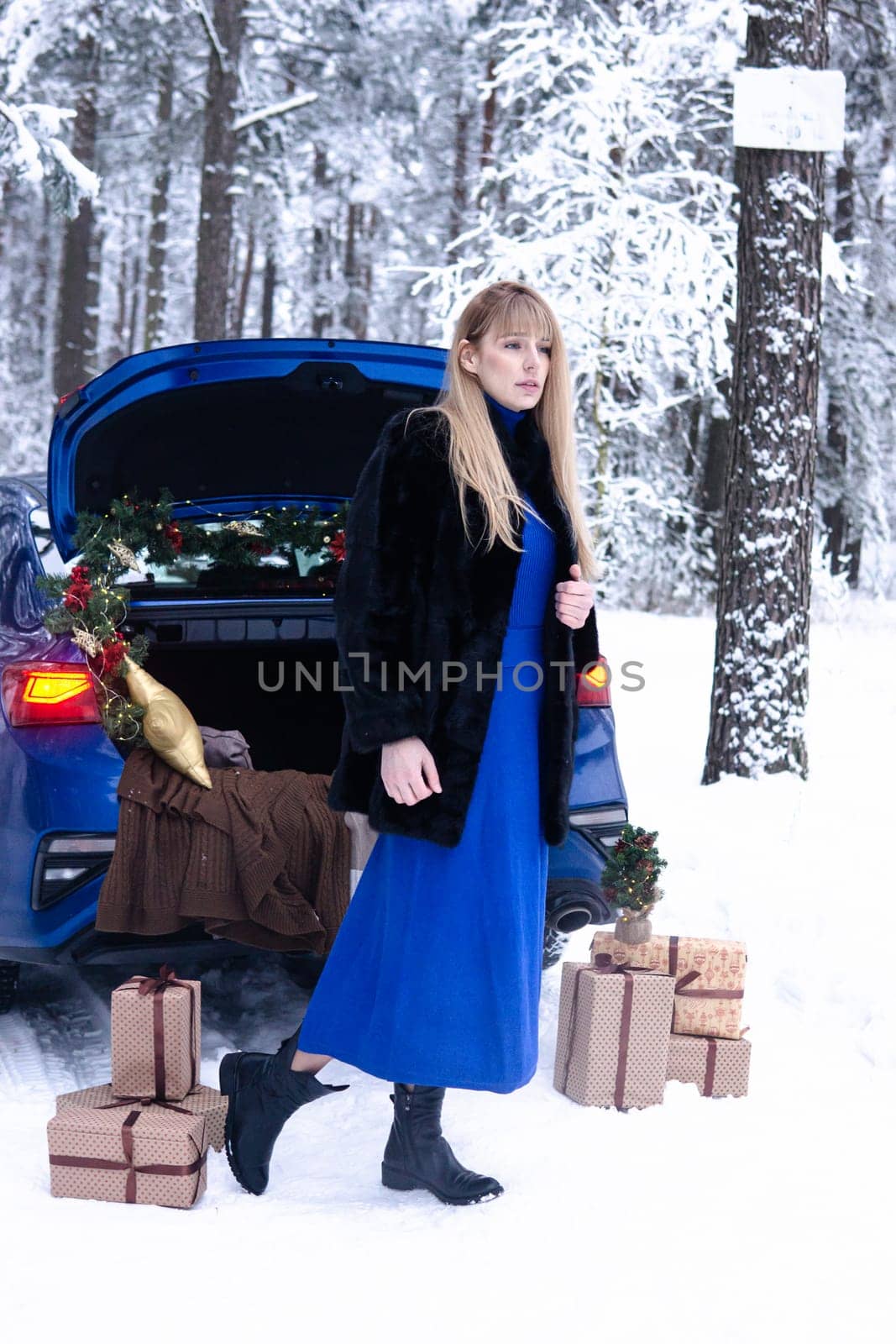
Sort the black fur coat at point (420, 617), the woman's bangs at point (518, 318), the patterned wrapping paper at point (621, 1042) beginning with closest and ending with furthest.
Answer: the black fur coat at point (420, 617), the woman's bangs at point (518, 318), the patterned wrapping paper at point (621, 1042)

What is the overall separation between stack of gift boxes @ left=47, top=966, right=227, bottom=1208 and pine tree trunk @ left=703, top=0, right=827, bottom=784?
361 centimetres

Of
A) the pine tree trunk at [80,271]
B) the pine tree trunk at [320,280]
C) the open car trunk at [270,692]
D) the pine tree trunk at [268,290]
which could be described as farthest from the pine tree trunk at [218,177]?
the pine tree trunk at [268,290]

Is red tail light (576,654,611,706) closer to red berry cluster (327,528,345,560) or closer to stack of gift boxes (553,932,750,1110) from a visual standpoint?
stack of gift boxes (553,932,750,1110)

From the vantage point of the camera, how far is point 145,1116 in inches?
117

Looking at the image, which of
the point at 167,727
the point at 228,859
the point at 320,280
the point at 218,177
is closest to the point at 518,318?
the point at 167,727

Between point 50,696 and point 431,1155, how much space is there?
151 cm

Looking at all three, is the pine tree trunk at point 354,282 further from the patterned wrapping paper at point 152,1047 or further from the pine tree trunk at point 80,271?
the patterned wrapping paper at point 152,1047

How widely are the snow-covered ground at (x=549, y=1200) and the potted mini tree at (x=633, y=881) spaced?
45cm

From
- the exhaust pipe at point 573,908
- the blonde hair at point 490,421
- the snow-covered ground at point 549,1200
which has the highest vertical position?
the blonde hair at point 490,421

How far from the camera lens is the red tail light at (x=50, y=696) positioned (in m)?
3.47

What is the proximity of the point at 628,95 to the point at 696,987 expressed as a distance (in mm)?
11154

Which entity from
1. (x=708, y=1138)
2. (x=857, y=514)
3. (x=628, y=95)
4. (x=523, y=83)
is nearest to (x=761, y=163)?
(x=708, y=1138)

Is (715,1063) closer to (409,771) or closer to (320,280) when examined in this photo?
(409,771)

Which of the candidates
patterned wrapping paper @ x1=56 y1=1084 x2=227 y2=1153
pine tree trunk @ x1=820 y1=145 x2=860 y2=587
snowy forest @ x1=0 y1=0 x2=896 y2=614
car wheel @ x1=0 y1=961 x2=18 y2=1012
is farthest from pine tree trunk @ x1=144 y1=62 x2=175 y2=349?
patterned wrapping paper @ x1=56 y1=1084 x2=227 y2=1153
